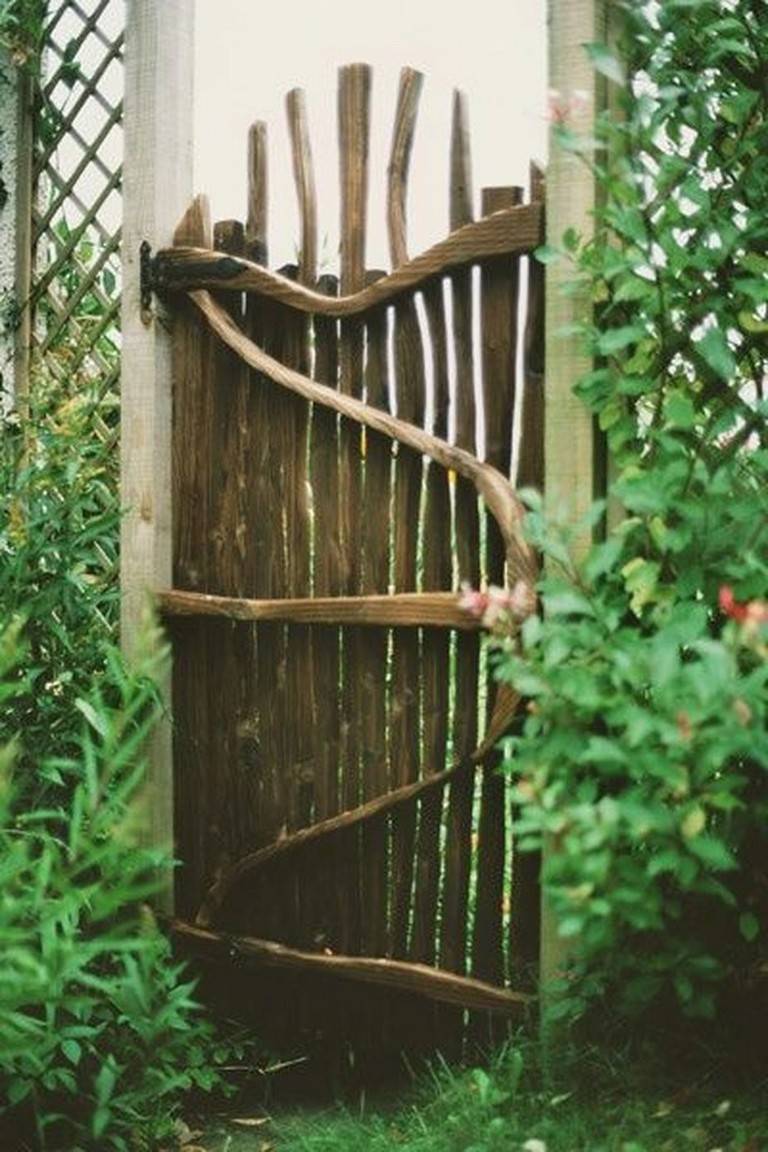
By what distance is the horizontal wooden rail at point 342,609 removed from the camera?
328cm

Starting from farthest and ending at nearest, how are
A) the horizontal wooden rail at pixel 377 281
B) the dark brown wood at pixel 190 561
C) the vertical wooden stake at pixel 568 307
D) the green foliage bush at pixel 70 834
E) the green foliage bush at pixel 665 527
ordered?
the dark brown wood at pixel 190 561, the horizontal wooden rail at pixel 377 281, the vertical wooden stake at pixel 568 307, the green foliage bush at pixel 70 834, the green foliage bush at pixel 665 527

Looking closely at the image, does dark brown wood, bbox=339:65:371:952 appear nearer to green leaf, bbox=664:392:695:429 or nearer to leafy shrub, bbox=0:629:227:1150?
leafy shrub, bbox=0:629:227:1150

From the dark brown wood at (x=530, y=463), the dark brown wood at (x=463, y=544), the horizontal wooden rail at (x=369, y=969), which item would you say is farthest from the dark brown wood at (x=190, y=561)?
the dark brown wood at (x=530, y=463)

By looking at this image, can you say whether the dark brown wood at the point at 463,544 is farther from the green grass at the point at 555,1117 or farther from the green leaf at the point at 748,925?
the green leaf at the point at 748,925

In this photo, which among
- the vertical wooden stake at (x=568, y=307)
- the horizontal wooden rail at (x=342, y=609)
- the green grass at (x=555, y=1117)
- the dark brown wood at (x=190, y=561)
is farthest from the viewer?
the dark brown wood at (x=190, y=561)

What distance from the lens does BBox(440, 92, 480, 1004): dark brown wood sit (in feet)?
10.8

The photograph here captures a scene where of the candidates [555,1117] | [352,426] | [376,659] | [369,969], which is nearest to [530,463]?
[352,426]

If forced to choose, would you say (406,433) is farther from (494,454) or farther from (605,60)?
(605,60)

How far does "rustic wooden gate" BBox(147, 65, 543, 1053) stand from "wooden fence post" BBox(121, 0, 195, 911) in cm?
5

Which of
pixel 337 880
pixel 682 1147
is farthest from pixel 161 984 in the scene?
pixel 682 1147

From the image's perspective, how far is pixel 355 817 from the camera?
3475 millimetres

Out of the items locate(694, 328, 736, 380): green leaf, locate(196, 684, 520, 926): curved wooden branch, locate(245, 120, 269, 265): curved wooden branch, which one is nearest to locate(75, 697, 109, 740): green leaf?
locate(196, 684, 520, 926): curved wooden branch

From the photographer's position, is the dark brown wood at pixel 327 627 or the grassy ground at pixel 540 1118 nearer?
the grassy ground at pixel 540 1118

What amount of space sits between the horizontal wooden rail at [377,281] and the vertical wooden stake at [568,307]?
4.0 inches
